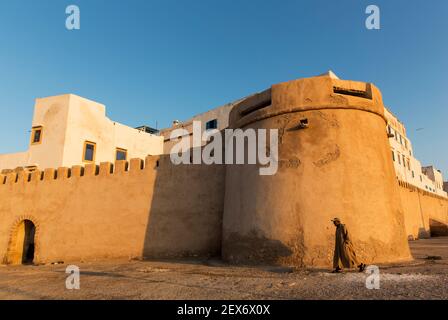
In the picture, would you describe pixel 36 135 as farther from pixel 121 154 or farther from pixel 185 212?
pixel 185 212

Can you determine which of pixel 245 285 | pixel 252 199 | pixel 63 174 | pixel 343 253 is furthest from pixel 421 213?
pixel 63 174

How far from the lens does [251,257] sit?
29.6 ft

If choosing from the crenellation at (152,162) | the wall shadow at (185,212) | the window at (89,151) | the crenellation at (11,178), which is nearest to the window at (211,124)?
the window at (89,151)

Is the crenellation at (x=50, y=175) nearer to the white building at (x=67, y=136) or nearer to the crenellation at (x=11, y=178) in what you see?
the crenellation at (x=11, y=178)

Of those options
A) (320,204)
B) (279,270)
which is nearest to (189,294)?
(279,270)

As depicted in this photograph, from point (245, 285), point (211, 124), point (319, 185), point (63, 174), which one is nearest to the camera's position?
point (245, 285)

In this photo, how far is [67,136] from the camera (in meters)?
20.6

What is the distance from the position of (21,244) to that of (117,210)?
6.50m

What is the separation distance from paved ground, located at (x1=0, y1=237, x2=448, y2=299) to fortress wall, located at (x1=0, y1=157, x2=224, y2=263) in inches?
135

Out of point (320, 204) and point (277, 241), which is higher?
point (320, 204)

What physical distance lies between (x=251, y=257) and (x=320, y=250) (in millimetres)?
1976

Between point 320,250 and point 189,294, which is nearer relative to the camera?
point 189,294

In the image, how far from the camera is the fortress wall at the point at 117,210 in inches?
470
